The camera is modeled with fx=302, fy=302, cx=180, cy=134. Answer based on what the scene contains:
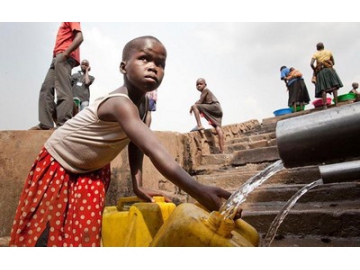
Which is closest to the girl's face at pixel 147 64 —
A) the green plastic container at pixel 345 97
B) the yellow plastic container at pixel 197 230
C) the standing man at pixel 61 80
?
the yellow plastic container at pixel 197 230

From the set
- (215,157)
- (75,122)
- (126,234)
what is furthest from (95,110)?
(215,157)

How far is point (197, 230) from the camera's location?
1017 mm

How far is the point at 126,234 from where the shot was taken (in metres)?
1.40

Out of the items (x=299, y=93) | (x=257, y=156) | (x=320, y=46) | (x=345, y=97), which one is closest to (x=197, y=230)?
(x=257, y=156)

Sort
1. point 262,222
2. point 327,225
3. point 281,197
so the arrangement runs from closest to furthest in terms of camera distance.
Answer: point 327,225, point 262,222, point 281,197

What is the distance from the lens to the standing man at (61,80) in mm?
3174

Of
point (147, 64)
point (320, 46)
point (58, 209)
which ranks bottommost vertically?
point (58, 209)

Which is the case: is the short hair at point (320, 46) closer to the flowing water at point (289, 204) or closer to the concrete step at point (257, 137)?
the concrete step at point (257, 137)

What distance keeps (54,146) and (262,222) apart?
162cm

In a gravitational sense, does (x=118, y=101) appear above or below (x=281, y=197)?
above

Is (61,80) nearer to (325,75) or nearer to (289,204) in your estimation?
(289,204)

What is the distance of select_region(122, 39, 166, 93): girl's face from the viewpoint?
143cm

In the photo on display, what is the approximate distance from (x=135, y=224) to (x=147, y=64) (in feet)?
2.44

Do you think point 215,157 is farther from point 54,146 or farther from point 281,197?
point 54,146
